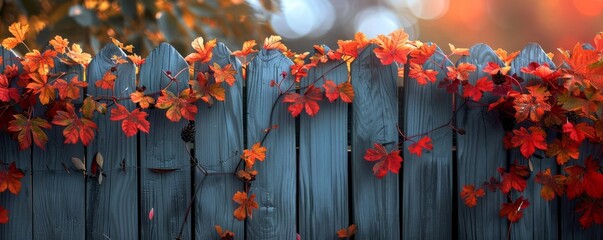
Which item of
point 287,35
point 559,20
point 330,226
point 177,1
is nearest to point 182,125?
point 330,226

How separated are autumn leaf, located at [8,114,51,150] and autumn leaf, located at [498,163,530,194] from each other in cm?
175

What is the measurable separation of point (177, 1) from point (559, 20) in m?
6.03

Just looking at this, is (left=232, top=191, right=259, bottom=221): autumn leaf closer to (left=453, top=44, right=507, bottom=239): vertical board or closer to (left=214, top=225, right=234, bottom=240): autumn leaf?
(left=214, top=225, right=234, bottom=240): autumn leaf

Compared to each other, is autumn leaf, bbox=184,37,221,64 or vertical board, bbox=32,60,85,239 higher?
autumn leaf, bbox=184,37,221,64

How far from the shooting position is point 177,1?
13.8ft

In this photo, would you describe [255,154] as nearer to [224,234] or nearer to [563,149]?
[224,234]

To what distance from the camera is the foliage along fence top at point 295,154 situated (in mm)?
2115

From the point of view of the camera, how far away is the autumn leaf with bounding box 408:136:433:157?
6.85 feet

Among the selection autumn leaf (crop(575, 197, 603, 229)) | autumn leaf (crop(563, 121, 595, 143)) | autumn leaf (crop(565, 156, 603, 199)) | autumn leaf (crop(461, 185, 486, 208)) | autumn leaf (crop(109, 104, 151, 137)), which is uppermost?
autumn leaf (crop(109, 104, 151, 137))

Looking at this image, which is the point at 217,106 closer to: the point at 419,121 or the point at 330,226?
the point at 330,226

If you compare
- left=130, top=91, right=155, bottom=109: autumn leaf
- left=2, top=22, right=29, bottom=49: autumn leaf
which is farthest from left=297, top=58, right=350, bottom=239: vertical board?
left=2, top=22, right=29, bottom=49: autumn leaf

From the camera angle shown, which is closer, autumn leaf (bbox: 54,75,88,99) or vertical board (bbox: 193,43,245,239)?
autumn leaf (bbox: 54,75,88,99)

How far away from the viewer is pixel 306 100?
2.07 metres

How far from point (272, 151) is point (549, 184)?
1.10 meters
